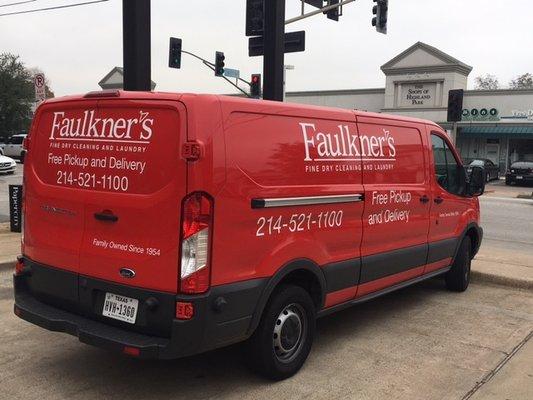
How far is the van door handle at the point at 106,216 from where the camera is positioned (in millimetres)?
3710

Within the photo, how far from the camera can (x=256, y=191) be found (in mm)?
3736

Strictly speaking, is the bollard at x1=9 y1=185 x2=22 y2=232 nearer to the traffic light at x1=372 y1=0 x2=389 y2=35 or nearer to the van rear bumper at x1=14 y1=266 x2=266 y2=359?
the van rear bumper at x1=14 y1=266 x2=266 y2=359

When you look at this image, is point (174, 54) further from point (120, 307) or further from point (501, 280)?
point (120, 307)

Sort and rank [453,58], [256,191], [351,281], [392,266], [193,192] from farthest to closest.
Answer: [453,58] → [392,266] → [351,281] → [256,191] → [193,192]

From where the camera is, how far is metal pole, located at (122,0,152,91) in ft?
27.9

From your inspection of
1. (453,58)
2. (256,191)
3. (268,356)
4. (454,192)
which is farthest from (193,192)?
(453,58)

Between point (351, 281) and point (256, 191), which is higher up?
point (256, 191)

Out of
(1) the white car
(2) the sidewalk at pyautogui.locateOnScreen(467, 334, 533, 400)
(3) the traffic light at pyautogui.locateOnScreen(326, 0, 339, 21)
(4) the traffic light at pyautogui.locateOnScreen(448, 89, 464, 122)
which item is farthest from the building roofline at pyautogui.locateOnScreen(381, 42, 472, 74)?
(2) the sidewalk at pyautogui.locateOnScreen(467, 334, 533, 400)

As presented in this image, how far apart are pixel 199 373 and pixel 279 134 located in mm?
1846

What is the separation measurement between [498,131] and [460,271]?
101 feet

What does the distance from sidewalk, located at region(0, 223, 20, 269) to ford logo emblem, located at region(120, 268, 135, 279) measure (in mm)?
4134

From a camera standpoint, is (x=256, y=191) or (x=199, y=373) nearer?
(x=256, y=191)

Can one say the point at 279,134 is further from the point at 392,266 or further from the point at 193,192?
the point at 392,266

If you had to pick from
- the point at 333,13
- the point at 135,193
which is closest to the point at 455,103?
the point at 333,13
